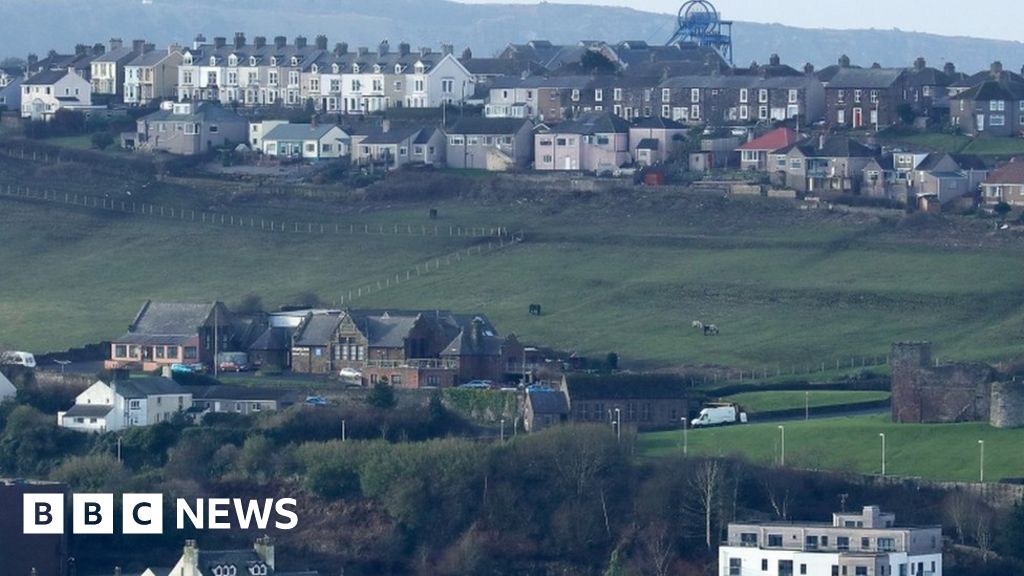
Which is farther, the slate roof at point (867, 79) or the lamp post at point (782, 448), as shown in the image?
the slate roof at point (867, 79)

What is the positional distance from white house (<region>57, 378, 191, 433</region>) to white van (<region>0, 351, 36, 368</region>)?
195 inches

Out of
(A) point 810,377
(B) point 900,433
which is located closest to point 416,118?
(A) point 810,377

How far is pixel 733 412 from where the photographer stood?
3280 inches

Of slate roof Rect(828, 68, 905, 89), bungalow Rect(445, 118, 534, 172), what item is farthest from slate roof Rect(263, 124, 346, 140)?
slate roof Rect(828, 68, 905, 89)

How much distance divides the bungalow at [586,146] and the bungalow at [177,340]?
80.7ft

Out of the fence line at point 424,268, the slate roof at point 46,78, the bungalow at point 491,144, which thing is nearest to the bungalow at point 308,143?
the bungalow at point 491,144

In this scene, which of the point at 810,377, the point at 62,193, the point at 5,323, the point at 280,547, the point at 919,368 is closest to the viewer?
the point at 280,547

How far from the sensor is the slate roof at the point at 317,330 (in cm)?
9050

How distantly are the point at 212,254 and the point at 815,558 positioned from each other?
39.3m

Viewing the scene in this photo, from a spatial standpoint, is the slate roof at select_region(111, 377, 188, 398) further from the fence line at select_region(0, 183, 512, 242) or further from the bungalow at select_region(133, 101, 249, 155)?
the bungalow at select_region(133, 101, 249, 155)

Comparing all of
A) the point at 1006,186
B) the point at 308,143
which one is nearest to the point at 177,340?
the point at 1006,186

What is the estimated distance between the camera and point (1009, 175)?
10562 centimetres

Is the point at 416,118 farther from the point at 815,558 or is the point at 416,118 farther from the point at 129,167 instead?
the point at 815,558

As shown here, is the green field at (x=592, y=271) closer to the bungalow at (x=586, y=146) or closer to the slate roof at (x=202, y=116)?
the bungalow at (x=586, y=146)
